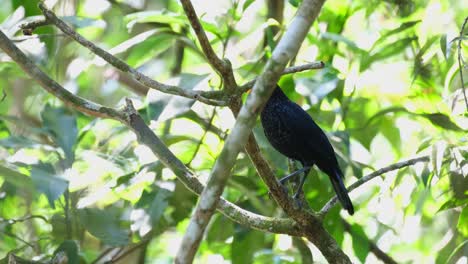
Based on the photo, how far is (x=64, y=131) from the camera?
13.2 feet

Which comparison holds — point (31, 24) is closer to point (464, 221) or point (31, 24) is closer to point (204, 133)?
point (204, 133)

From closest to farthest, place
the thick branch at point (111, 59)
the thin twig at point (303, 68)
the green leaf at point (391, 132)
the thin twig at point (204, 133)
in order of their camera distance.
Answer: the thin twig at point (303, 68) < the thick branch at point (111, 59) < the thin twig at point (204, 133) < the green leaf at point (391, 132)

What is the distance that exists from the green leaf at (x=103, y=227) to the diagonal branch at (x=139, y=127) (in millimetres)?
686

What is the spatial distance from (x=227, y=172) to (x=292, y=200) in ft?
3.00

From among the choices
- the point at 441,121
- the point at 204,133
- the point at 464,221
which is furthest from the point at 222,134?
the point at 464,221

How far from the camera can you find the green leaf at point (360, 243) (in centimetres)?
429

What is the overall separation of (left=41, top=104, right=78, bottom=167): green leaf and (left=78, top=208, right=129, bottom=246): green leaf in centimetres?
32

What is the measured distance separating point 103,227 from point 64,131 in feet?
1.83

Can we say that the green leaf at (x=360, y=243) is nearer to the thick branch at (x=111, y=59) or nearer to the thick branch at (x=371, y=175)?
the thick branch at (x=371, y=175)

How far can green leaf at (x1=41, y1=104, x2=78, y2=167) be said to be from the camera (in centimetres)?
399

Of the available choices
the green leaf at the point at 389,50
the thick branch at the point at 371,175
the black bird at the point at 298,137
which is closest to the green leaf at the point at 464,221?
the thick branch at the point at 371,175

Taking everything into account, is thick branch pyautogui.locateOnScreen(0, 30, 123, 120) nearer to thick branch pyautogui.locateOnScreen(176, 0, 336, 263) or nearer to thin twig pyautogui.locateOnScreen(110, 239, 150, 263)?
thick branch pyautogui.locateOnScreen(176, 0, 336, 263)

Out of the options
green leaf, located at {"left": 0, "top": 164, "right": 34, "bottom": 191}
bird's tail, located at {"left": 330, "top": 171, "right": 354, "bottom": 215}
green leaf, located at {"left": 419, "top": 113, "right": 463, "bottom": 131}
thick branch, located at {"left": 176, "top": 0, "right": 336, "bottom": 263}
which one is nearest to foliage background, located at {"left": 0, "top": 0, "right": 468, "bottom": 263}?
green leaf, located at {"left": 419, "top": 113, "right": 463, "bottom": 131}

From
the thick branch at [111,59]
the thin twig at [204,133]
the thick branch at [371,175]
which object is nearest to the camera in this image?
the thick branch at [111,59]
